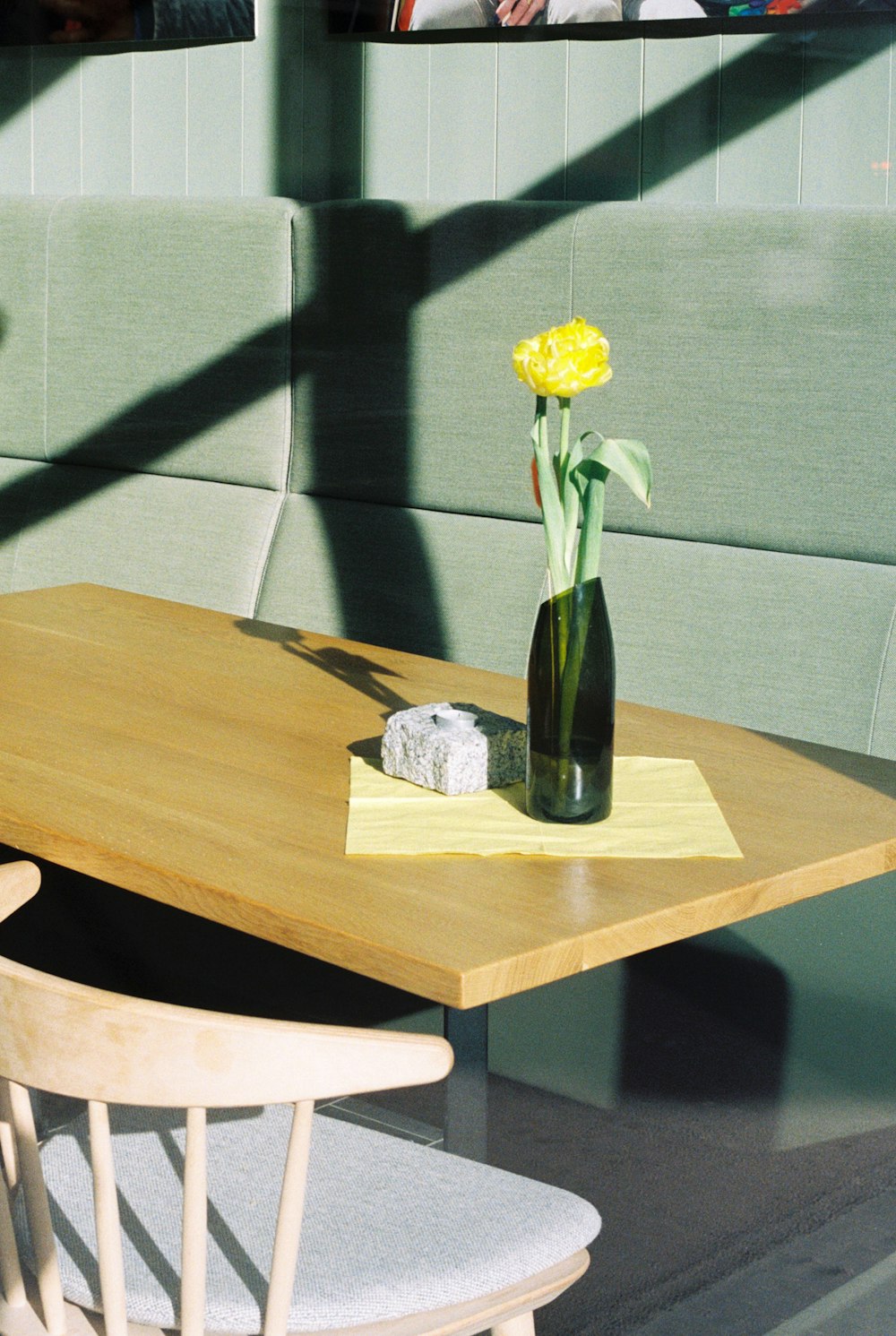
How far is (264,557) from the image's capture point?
11.7 feet

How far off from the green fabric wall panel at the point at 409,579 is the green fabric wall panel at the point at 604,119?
75 centimetres

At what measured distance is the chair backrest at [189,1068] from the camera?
3.35 feet

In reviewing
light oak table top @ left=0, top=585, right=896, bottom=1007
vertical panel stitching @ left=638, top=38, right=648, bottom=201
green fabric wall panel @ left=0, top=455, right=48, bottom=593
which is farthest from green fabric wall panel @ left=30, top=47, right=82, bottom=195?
light oak table top @ left=0, top=585, right=896, bottom=1007

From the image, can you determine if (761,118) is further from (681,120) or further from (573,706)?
(573,706)

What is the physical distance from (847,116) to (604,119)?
561 millimetres

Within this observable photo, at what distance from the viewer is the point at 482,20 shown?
3.41 metres

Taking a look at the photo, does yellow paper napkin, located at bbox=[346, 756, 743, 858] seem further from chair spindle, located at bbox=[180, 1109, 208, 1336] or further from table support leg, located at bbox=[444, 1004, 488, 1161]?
chair spindle, located at bbox=[180, 1109, 208, 1336]

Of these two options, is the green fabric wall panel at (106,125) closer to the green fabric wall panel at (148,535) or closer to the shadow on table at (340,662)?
the green fabric wall panel at (148,535)

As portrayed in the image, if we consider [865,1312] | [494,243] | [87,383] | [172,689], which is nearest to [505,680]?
[172,689]

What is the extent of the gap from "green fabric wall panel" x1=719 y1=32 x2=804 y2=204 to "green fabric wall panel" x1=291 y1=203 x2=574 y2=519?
0.37 m

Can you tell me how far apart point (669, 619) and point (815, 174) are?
0.87 meters

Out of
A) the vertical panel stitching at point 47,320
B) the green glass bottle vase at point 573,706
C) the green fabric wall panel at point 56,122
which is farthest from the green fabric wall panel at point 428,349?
the green glass bottle vase at point 573,706

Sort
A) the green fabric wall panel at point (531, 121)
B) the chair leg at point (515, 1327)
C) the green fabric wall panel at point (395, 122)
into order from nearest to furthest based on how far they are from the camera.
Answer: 1. the chair leg at point (515, 1327)
2. the green fabric wall panel at point (531, 121)
3. the green fabric wall panel at point (395, 122)

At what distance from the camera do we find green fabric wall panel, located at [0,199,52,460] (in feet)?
13.1
